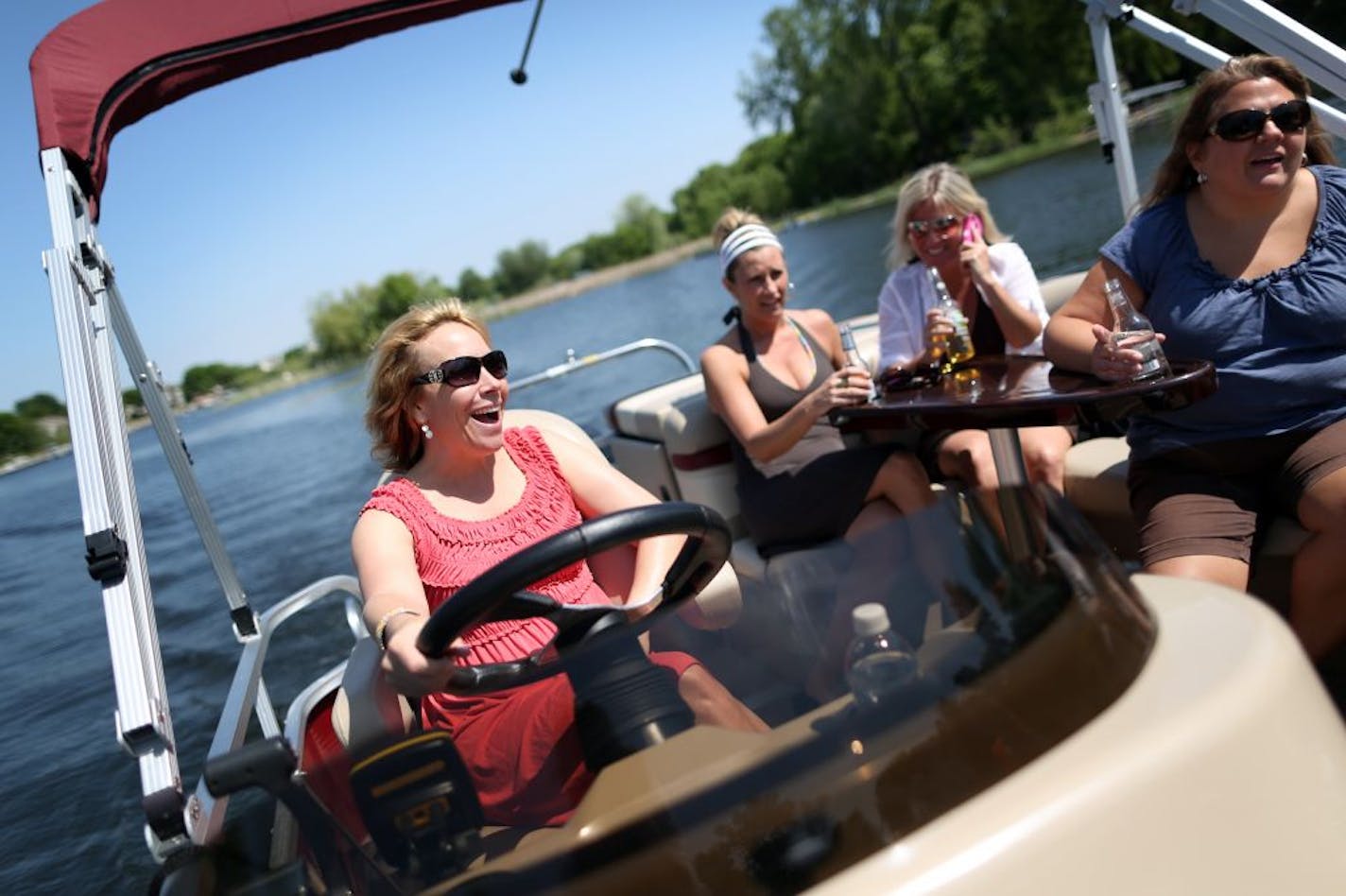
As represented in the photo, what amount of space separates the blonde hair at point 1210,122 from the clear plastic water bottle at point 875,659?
1.72 metres

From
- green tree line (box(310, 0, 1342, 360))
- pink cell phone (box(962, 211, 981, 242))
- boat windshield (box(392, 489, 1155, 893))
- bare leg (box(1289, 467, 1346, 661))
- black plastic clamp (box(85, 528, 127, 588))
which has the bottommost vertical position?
bare leg (box(1289, 467, 1346, 661))

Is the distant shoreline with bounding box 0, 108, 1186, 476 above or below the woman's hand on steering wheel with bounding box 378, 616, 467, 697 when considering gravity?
above

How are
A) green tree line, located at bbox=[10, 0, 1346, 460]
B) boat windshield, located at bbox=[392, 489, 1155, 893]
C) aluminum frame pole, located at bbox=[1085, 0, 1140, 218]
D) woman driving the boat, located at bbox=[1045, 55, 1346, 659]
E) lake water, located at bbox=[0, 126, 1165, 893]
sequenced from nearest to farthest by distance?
boat windshield, located at bbox=[392, 489, 1155, 893] < woman driving the boat, located at bbox=[1045, 55, 1346, 659] < aluminum frame pole, located at bbox=[1085, 0, 1140, 218] < lake water, located at bbox=[0, 126, 1165, 893] < green tree line, located at bbox=[10, 0, 1346, 460]

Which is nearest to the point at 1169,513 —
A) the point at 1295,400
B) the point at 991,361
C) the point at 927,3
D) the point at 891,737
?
the point at 1295,400

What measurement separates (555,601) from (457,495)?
91cm

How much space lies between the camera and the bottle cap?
3.74 ft

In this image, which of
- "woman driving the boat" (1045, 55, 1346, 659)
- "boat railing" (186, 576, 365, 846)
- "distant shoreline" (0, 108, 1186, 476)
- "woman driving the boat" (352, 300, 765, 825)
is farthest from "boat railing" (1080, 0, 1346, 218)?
"distant shoreline" (0, 108, 1186, 476)

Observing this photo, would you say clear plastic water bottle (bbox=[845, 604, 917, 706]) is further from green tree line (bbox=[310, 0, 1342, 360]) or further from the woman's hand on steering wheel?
green tree line (bbox=[310, 0, 1342, 360])

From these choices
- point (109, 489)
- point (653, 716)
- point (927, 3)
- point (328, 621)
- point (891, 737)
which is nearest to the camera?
point (891, 737)

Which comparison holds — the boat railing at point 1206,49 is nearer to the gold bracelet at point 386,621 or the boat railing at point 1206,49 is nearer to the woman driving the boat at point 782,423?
the woman driving the boat at point 782,423

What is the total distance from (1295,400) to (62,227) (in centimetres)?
286

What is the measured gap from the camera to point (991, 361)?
2939mm

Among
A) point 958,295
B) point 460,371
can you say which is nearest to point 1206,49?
point 958,295

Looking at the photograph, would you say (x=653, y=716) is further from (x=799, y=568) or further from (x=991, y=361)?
(x=991, y=361)
